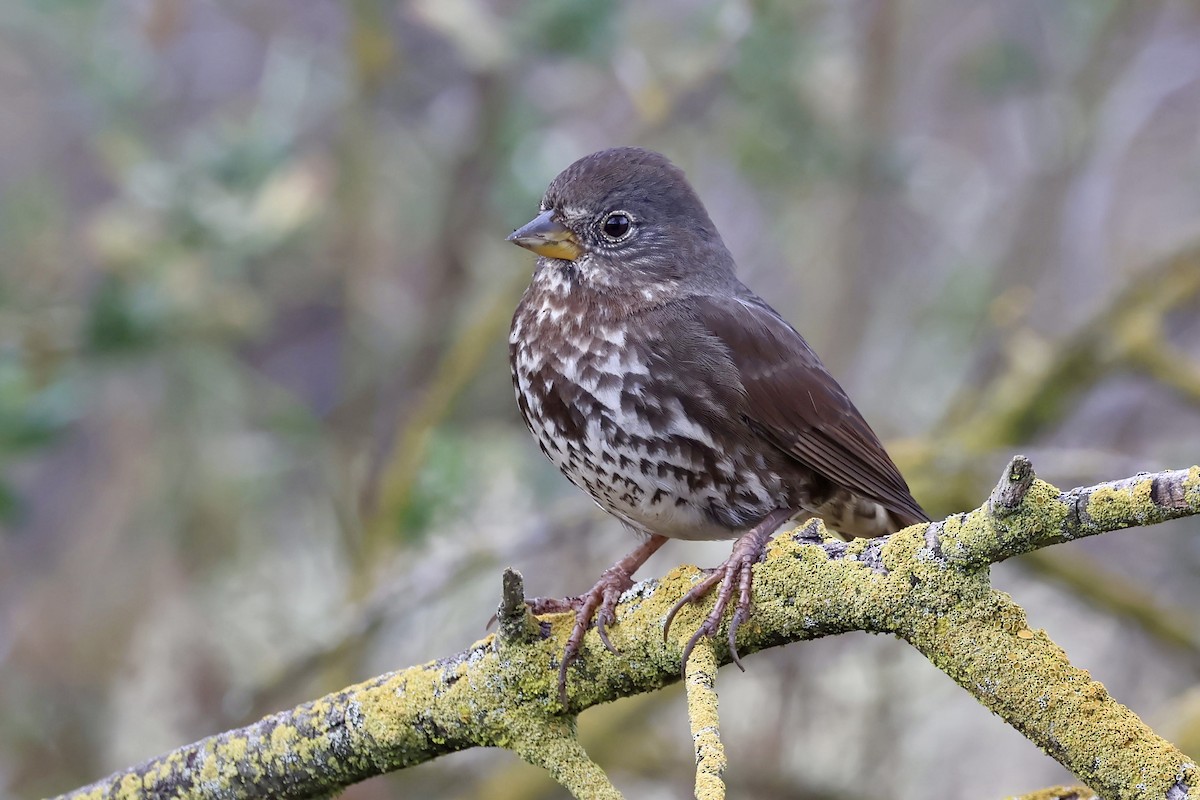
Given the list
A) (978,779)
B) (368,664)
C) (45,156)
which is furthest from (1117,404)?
(45,156)

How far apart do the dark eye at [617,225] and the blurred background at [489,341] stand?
1.22 m

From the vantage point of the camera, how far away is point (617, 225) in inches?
140

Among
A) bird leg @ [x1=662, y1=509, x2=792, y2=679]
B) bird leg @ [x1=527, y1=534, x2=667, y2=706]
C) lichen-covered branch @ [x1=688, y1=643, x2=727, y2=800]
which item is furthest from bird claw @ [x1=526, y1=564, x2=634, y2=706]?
lichen-covered branch @ [x1=688, y1=643, x2=727, y2=800]

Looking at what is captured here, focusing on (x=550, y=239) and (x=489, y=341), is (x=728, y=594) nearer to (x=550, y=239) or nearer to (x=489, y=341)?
(x=550, y=239)

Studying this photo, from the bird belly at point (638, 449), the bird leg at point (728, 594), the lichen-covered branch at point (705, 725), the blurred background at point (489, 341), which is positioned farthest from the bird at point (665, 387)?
the blurred background at point (489, 341)

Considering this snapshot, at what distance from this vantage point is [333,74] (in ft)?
21.7

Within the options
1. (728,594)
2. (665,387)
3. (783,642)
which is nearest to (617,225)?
(665,387)

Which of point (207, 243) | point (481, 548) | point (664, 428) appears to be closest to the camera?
point (664, 428)

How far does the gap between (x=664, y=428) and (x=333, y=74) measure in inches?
164

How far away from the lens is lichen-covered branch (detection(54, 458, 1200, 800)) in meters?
1.79

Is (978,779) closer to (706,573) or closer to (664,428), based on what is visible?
(664,428)

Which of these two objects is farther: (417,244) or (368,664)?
(417,244)

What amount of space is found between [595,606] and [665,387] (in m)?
0.71

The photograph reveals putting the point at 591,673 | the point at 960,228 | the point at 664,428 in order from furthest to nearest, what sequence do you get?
the point at 960,228 → the point at 664,428 → the point at 591,673
